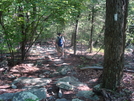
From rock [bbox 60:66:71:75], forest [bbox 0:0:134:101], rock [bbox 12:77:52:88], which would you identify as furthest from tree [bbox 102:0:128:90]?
rock [bbox 60:66:71:75]

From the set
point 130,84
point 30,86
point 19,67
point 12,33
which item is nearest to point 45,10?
point 12,33

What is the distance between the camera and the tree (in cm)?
422

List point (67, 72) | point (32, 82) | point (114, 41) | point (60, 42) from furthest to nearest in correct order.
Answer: point (60, 42) → point (67, 72) → point (32, 82) → point (114, 41)

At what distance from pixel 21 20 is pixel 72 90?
4540mm

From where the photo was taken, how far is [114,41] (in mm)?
4344

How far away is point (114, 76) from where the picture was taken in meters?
4.64

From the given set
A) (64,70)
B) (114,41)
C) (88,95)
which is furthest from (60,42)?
(114,41)

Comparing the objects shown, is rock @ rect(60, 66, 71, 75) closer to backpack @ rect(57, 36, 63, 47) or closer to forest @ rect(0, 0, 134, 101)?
forest @ rect(0, 0, 134, 101)

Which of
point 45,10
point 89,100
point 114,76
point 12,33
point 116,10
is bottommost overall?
point 89,100

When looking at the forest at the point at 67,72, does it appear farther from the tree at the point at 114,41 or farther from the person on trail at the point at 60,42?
the person on trail at the point at 60,42

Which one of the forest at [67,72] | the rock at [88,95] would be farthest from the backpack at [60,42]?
the rock at [88,95]

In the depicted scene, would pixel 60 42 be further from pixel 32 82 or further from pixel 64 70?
pixel 32 82

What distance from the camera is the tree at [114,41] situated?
13.9ft

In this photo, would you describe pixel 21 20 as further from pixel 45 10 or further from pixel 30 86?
pixel 30 86
